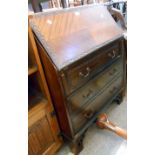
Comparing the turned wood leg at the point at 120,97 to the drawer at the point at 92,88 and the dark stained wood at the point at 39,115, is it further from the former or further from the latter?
the dark stained wood at the point at 39,115

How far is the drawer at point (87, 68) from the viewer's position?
3.33 ft

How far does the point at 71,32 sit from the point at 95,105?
658 mm

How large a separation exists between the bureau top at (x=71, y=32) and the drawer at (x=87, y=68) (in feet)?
0.18

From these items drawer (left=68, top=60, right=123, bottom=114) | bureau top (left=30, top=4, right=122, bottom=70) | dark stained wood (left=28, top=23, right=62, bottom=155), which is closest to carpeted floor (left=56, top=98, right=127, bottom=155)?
dark stained wood (left=28, top=23, right=62, bottom=155)

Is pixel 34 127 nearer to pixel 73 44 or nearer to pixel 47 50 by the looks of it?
pixel 47 50

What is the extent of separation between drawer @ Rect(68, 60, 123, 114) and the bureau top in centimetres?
26

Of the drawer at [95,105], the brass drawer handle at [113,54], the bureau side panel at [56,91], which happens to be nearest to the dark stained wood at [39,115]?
the bureau side panel at [56,91]

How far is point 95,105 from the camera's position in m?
1.36
